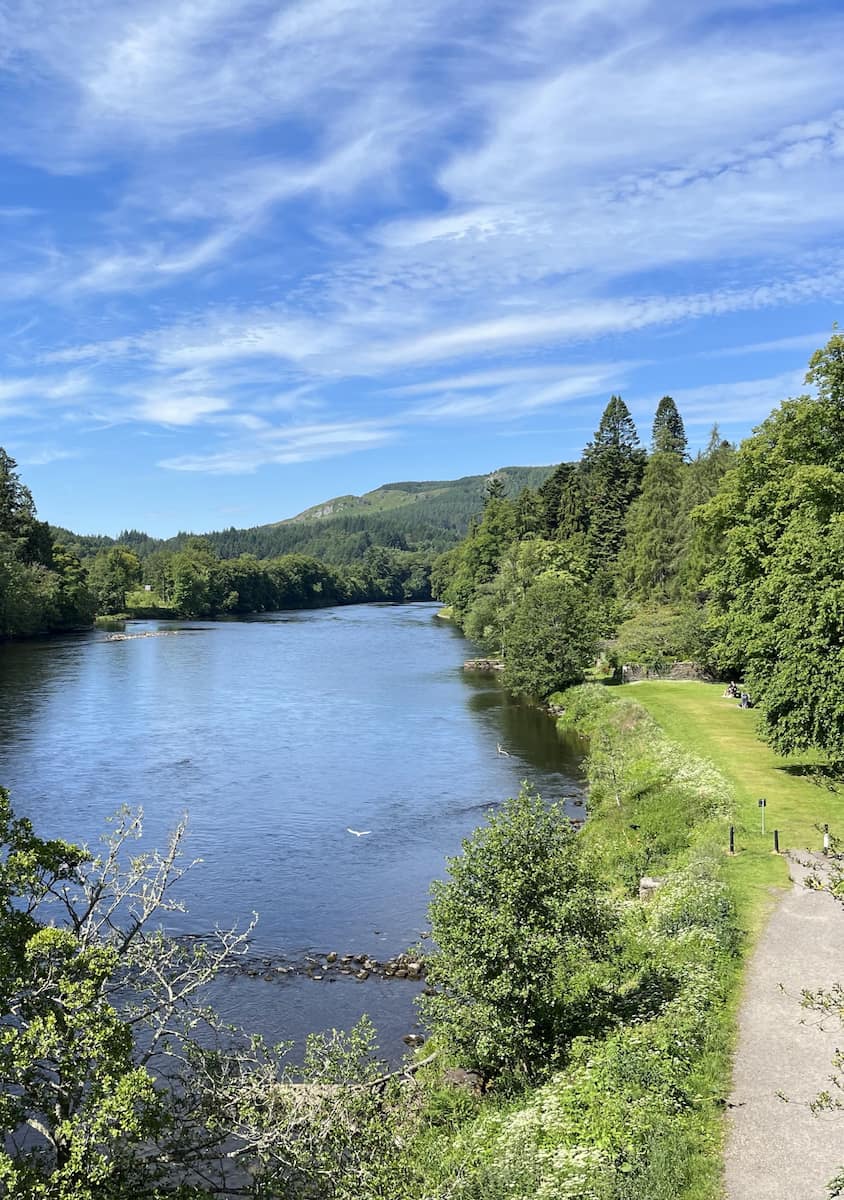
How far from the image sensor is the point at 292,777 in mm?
42188

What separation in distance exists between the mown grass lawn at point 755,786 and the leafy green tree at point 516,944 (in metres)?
4.34

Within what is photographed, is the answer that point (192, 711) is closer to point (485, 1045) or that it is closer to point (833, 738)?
point (833, 738)

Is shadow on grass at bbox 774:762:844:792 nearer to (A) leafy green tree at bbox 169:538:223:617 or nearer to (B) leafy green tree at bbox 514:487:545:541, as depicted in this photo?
(B) leafy green tree at bbox 514:487:545:541

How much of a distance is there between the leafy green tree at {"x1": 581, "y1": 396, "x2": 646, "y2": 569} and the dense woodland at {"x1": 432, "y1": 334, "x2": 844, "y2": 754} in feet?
0.81

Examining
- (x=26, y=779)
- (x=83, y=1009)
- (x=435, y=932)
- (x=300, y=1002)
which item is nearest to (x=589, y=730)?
(x=26, y=779)

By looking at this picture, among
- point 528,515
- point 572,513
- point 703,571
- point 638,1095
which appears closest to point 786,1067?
point 638,1095

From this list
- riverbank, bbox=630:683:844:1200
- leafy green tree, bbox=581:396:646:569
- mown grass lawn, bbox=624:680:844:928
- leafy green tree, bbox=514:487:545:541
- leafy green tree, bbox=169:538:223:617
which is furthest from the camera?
leafy green tree, bbox=169:538:223:617

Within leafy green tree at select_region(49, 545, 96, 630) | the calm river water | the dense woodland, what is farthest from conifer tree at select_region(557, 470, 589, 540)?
leafy green tree at select_region(49, 545, 96, 630)

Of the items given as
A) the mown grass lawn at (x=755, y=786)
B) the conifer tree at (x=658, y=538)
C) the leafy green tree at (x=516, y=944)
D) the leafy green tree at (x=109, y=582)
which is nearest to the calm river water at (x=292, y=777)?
the leafy green tree at (x=516, y=944)

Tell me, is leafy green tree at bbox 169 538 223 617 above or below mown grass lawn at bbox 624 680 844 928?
above

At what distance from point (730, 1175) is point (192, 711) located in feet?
166

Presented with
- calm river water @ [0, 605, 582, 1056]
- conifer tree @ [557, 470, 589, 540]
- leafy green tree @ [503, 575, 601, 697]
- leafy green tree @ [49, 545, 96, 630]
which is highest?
conifer tree @ [557, 470, 589, 540]

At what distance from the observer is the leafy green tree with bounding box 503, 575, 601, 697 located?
2411 inches

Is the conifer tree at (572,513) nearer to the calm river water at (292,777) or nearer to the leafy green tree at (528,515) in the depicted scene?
the leafy green tree at (528,515)
